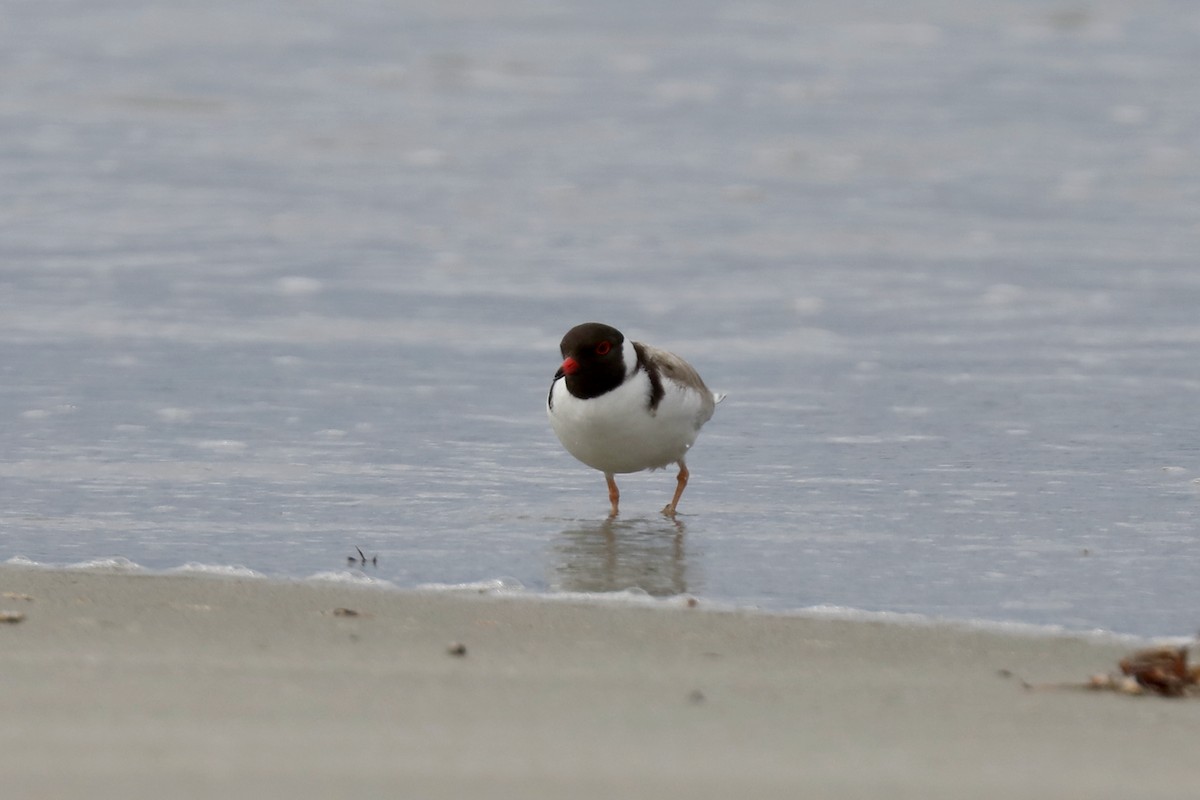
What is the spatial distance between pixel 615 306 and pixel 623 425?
4.47 metres

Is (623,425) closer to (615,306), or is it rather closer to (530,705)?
(530,705)

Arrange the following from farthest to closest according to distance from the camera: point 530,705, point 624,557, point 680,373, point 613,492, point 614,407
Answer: point 680,373 < point 613,492 < point 614,407 < point 624,557 < point 530,705

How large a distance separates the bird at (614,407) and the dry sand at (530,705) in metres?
1.54

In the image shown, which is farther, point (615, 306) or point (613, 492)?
point (615, 306)

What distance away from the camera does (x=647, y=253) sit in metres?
12.9

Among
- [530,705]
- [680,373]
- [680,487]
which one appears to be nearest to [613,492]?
[680,487]

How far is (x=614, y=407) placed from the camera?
22.3ft

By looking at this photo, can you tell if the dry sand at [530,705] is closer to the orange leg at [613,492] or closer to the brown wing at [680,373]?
the orange leg at [613,492]

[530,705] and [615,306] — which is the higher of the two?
[530,705]

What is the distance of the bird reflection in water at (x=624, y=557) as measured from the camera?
18.8ft

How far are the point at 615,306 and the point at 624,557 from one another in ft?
16.9

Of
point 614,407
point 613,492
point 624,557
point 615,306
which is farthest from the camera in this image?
point 615,306

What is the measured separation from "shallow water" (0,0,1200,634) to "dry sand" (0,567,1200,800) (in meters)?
0.61

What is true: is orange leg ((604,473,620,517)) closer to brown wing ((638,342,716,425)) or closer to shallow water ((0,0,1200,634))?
shallow water ((0,0,1200,634))
